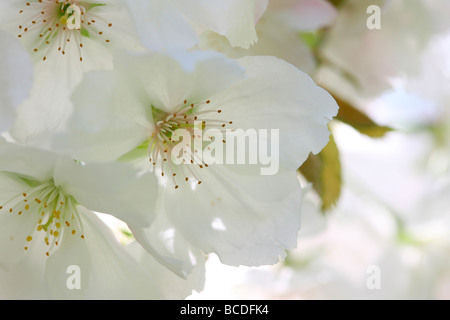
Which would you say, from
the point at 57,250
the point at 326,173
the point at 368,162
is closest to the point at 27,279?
the point at 57,250

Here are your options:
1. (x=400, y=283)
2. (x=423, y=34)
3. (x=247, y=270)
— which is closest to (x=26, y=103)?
(x=247, y=270)

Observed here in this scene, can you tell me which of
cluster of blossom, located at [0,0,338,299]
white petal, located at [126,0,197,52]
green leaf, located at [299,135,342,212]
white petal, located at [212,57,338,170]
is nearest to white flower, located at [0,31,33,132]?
cluster of blossom, located at [0,0,338,299]

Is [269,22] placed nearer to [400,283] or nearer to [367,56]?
[367,56]

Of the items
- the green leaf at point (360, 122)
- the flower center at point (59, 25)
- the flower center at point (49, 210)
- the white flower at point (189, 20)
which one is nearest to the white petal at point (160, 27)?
the white flower at point (189, 20)

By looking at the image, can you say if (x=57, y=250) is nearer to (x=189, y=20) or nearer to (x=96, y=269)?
(x=96, y=269)

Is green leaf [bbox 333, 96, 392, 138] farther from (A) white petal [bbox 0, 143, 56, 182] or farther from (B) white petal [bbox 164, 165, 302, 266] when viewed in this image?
(A) white petal [bbox 0, 143, 56, 182]

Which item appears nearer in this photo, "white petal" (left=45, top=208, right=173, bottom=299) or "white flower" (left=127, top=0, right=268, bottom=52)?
"white flower" (left=127, top=0, right=268, bottom=52)
